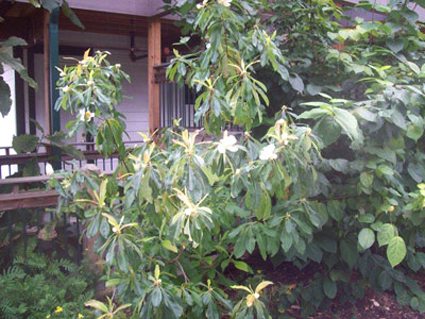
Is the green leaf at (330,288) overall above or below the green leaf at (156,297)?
below

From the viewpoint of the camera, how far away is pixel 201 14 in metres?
2.57

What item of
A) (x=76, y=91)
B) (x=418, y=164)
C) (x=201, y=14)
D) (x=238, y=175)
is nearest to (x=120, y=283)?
(x=238, y=175)

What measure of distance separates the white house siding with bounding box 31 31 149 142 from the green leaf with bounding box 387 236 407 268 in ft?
17.5

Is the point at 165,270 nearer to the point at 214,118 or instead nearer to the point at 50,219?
the point at 214,118

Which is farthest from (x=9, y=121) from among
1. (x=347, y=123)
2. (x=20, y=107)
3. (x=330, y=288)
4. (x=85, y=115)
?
(x=347, y=123)

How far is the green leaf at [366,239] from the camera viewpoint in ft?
8.68

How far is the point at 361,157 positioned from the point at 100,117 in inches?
57.4

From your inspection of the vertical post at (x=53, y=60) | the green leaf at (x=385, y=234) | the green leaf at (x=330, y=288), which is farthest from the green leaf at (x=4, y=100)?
the green leaf at (x=385, y=234)

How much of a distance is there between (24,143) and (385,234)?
282 centimetres

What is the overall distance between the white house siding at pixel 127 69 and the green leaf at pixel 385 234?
17.2 ft

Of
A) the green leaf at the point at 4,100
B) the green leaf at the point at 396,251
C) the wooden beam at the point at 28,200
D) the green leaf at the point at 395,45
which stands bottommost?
the green leaf at the point at 396,251

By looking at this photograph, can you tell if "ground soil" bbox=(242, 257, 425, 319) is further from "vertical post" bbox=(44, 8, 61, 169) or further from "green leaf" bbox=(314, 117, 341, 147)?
"vertical post" bbox=(44, 8, 61, 169)

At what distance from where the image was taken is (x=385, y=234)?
8.66 ft

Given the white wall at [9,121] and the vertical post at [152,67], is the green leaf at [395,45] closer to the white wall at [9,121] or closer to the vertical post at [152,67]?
the vertical post at [152,67]
